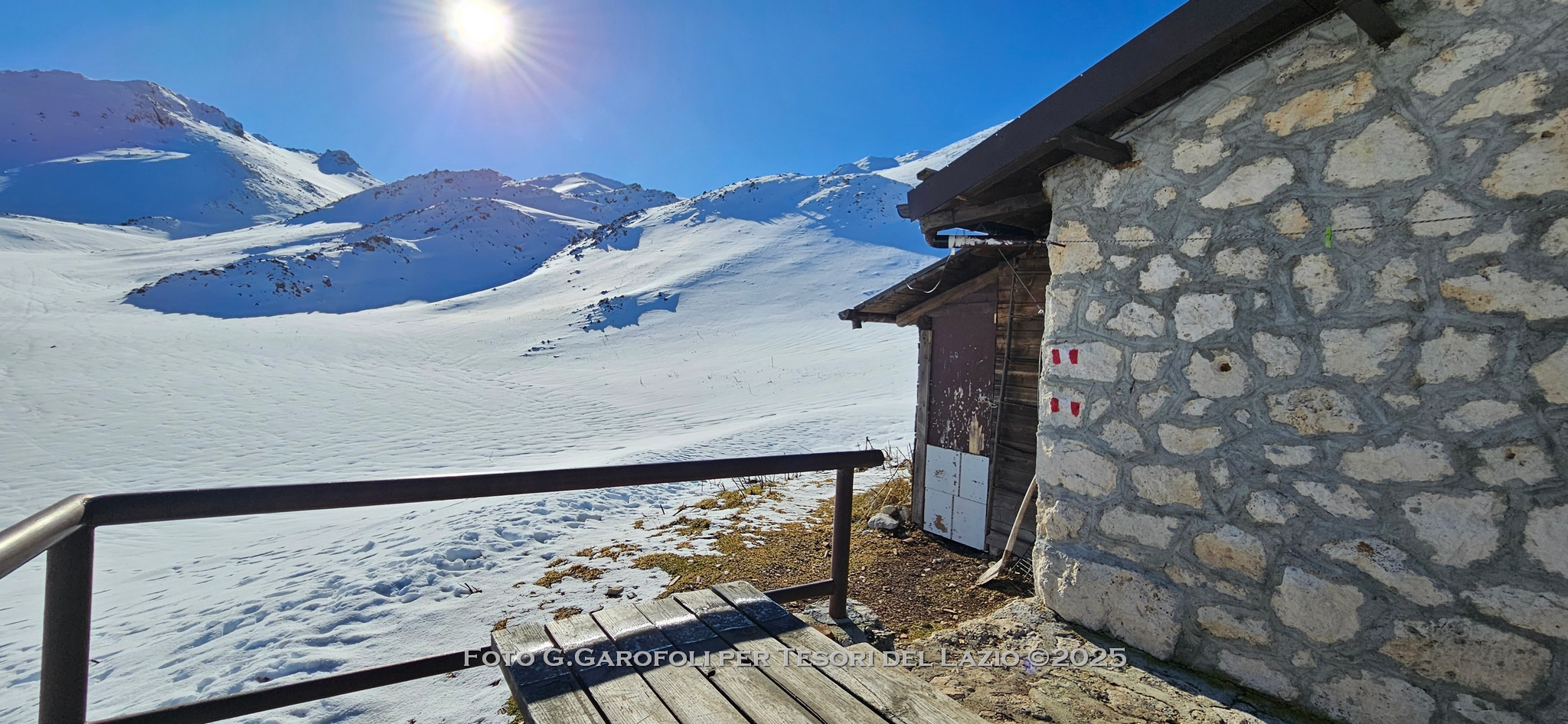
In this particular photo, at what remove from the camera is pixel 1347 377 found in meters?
2.51

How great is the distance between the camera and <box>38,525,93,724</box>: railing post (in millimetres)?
1555

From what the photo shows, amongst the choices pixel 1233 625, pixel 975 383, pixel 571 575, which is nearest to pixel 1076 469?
pixel 1233 625

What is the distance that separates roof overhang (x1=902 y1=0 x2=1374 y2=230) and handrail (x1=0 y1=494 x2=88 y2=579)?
3.56m

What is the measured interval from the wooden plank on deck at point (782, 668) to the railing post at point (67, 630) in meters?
→ 1.59

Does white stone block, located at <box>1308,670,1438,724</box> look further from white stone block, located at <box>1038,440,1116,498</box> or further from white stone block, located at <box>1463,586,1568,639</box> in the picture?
white stone block, located at <box>1038,440,1116,498</box>

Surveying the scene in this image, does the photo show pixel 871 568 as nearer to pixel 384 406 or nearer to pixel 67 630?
pixel 67 630

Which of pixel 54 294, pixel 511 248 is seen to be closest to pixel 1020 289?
pixel 54 294

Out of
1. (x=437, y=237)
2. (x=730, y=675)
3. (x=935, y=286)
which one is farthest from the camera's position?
(x=437, y=237)

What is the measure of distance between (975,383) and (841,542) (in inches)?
149

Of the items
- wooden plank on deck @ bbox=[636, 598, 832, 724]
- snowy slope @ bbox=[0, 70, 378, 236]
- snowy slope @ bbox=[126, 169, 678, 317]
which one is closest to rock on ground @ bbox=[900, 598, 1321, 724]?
wooden plank on deck @ bbox=[636, 598, 832, 724]

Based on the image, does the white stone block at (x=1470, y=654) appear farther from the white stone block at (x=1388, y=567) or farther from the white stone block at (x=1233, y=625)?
the white stone block at (x=1233, y=625)

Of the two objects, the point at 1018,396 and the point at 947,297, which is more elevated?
the point at 947,297

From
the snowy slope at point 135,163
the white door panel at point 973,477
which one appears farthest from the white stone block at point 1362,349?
the snowy slope at point 135,163

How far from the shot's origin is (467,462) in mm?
10562
